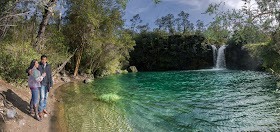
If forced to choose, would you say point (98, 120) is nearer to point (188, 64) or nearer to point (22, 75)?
point (22, 75)

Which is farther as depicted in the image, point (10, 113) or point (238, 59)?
point (238, 59)

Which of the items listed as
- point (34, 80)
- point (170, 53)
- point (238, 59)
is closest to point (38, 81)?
point (34, 80)

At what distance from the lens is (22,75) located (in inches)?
268

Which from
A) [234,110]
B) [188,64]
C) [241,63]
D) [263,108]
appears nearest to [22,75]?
[234,110]

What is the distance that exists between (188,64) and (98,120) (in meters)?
43.3

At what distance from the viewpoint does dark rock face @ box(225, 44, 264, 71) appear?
30.4 meters

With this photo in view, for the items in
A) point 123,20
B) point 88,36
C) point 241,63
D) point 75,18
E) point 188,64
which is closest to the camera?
point 75,18

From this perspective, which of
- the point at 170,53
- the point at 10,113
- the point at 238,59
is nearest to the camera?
the point at 10,113

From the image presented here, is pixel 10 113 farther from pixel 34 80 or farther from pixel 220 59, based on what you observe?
pixel 220 59

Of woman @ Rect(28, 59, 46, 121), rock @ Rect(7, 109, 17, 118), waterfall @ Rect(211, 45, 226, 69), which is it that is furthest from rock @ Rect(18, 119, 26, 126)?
waterfall @ Rect(211, 45, 226, 69)

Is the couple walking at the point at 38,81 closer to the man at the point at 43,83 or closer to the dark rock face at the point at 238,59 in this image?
the man at the point at 43,83

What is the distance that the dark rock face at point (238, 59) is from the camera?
99.7ft

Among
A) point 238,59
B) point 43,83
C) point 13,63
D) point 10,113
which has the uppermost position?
point 238,59

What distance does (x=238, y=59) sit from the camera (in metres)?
33.8
